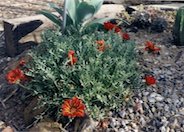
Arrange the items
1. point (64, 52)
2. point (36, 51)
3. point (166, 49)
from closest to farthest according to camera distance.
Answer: point (64, 52) < point (36, 51) < point (166, 49)

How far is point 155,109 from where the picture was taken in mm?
3117

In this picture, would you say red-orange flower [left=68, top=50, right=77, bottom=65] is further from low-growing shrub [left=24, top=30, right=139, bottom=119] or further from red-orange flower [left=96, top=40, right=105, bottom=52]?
red-orange flower [left=96, top=40, right=105, bottom=52]

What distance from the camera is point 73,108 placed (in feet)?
9.21

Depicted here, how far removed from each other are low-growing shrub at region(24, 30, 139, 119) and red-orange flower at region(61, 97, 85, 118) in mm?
172

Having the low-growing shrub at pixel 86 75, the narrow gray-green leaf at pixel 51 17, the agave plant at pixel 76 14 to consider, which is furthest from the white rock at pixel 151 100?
the narrow gray-green leaf at pixel 51 17

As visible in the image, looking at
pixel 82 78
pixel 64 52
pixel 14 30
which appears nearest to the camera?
pixel 82 78

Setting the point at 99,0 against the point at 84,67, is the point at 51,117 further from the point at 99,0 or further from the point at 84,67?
the point at 99,0

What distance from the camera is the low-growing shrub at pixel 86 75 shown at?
3.01m

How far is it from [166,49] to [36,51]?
1.24 metres

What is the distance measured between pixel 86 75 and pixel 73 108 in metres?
0.30

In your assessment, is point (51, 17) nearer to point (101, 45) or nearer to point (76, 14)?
point (76, 14)

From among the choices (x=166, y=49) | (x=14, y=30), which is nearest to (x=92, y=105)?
(x=166, y=49)

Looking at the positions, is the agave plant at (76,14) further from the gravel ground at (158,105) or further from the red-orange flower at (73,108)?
the red-orange flower at (73,108)

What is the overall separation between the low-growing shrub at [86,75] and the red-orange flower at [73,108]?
0.17m
